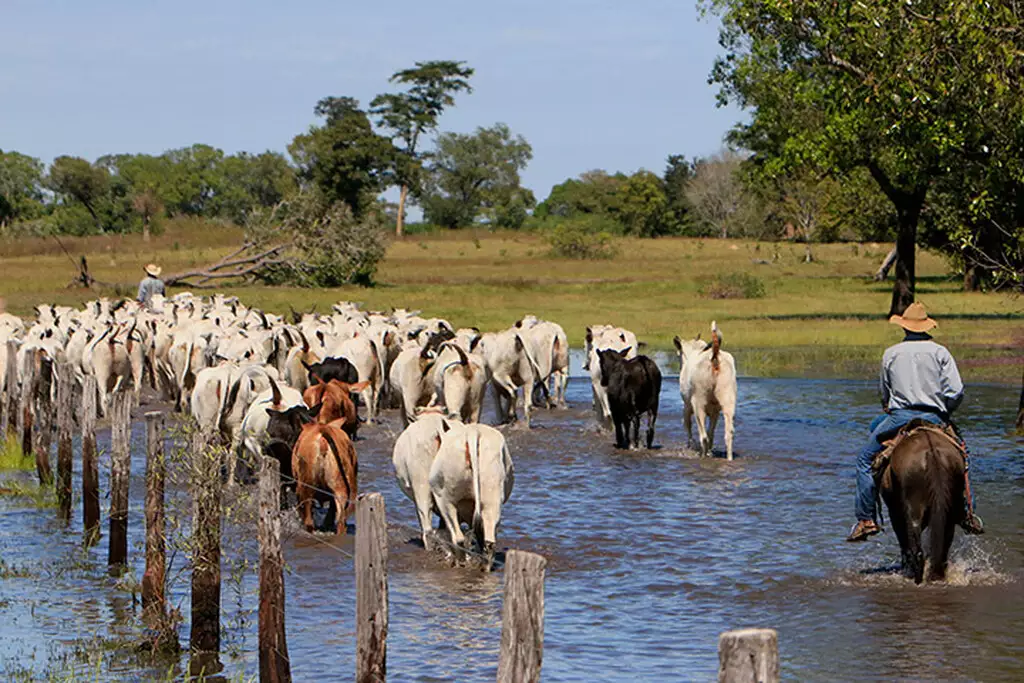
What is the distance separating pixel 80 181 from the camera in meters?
111

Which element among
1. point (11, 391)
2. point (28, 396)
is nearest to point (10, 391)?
point (11, 391)

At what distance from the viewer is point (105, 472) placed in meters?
18.5

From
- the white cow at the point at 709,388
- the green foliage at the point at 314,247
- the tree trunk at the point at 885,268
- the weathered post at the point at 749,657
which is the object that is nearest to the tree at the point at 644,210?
the tree trunk at the point at 885,268

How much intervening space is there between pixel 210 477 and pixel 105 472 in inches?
366

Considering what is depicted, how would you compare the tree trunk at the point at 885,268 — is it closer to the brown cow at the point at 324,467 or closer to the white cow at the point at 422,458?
the brown cow at the point at 324,467

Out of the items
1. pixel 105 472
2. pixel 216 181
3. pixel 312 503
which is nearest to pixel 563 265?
pixel 105 472

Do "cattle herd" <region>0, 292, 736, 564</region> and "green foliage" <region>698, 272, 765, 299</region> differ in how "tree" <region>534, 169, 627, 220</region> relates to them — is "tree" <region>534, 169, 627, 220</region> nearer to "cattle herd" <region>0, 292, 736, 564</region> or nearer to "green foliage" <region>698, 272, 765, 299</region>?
"green foliage" <region>698, 272, 765, 299</region>

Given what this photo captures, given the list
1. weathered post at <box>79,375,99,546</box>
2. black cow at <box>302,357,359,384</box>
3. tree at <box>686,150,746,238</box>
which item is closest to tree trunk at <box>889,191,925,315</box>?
black cow at <box>302,357,359,384</box>

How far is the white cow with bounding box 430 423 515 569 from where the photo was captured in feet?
38.8

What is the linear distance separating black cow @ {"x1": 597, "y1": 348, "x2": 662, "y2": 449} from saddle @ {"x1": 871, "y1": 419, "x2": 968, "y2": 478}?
7.68 meters

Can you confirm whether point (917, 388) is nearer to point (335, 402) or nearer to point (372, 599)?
point (372, 599)

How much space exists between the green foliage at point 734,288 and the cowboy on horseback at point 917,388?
41.8 meters

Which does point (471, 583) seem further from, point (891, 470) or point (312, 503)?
point (891, 470)

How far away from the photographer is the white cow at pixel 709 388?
18.2 metres
